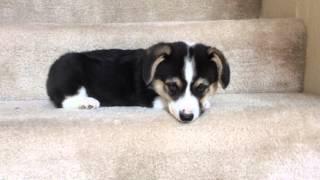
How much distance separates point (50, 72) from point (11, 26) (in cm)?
33

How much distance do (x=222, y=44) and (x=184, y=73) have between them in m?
0.47

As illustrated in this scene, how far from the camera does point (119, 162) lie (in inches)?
61.4

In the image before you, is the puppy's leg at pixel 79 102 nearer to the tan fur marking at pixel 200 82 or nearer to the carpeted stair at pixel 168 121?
the carpeted stair at pixel 168 121

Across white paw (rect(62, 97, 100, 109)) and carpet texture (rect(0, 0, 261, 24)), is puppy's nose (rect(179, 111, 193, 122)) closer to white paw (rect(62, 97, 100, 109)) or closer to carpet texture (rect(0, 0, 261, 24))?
white paw (rect(62, 97, 100, 109))

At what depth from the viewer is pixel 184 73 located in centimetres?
177

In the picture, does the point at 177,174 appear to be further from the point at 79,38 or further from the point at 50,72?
the point at 79,38

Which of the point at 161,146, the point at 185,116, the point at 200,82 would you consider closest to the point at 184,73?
the point at 200,82

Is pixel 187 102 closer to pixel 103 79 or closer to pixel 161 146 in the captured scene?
pixel 161 146

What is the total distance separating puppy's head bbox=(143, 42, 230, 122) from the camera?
1768mm

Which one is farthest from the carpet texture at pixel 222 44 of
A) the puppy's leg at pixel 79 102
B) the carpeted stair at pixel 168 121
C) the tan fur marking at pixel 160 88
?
the tan fur marking at pixel 160 88

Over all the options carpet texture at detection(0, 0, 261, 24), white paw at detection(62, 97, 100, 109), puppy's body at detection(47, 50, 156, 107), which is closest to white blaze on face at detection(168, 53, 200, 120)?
puppy's body at detection(47, 50, 156, 107)

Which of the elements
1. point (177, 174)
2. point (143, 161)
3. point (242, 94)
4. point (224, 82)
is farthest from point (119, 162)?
point (242, 94)

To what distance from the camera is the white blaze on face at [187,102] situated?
1674mm

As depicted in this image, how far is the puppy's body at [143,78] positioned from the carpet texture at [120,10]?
56cm
